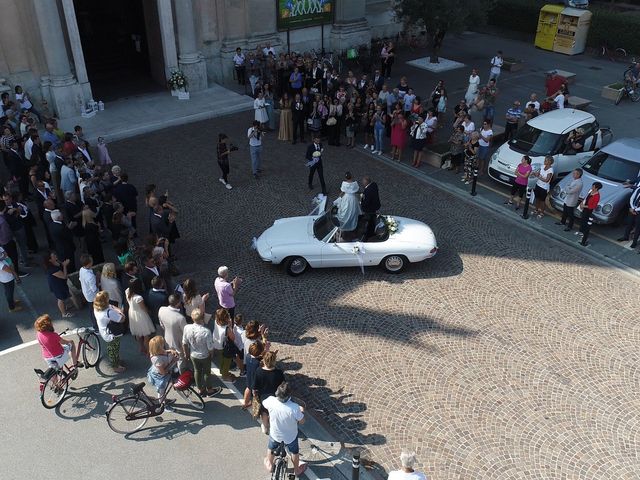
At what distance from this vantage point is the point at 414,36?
29078 mm

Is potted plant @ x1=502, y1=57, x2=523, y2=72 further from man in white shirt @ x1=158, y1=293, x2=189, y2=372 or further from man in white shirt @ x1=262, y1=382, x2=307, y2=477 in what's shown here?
man in white shirt @ x1=262, y1=382, x2=307, y2=477

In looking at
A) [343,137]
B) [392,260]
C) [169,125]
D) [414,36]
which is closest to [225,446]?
[392,260]

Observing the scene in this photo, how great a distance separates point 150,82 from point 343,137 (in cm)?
995

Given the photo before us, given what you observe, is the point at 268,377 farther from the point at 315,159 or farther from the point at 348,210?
the point at 315,159

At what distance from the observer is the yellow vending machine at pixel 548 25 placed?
28281 millimetres

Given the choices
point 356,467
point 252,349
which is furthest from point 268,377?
point 356,467

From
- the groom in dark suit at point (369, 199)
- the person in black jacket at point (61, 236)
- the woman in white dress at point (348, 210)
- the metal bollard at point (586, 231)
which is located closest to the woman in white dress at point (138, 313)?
the person in black jacket at point (61, 236)

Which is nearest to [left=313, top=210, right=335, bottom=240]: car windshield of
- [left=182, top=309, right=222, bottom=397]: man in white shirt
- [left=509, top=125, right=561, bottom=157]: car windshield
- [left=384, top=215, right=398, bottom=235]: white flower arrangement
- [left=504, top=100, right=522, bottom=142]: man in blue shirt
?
[left=384, top=215, right=398, bottom=235]: white flower arrangement

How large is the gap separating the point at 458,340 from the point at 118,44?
23142 mm

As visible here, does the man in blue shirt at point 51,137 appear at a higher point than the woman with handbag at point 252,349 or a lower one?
higher

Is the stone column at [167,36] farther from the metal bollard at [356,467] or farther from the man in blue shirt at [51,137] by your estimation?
the metal bollard at [356,467]

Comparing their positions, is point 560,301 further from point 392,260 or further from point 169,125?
point 169,125

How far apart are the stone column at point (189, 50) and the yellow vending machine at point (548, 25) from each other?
17.4 metres

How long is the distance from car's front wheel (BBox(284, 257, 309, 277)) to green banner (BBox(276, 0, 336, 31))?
1636cm
